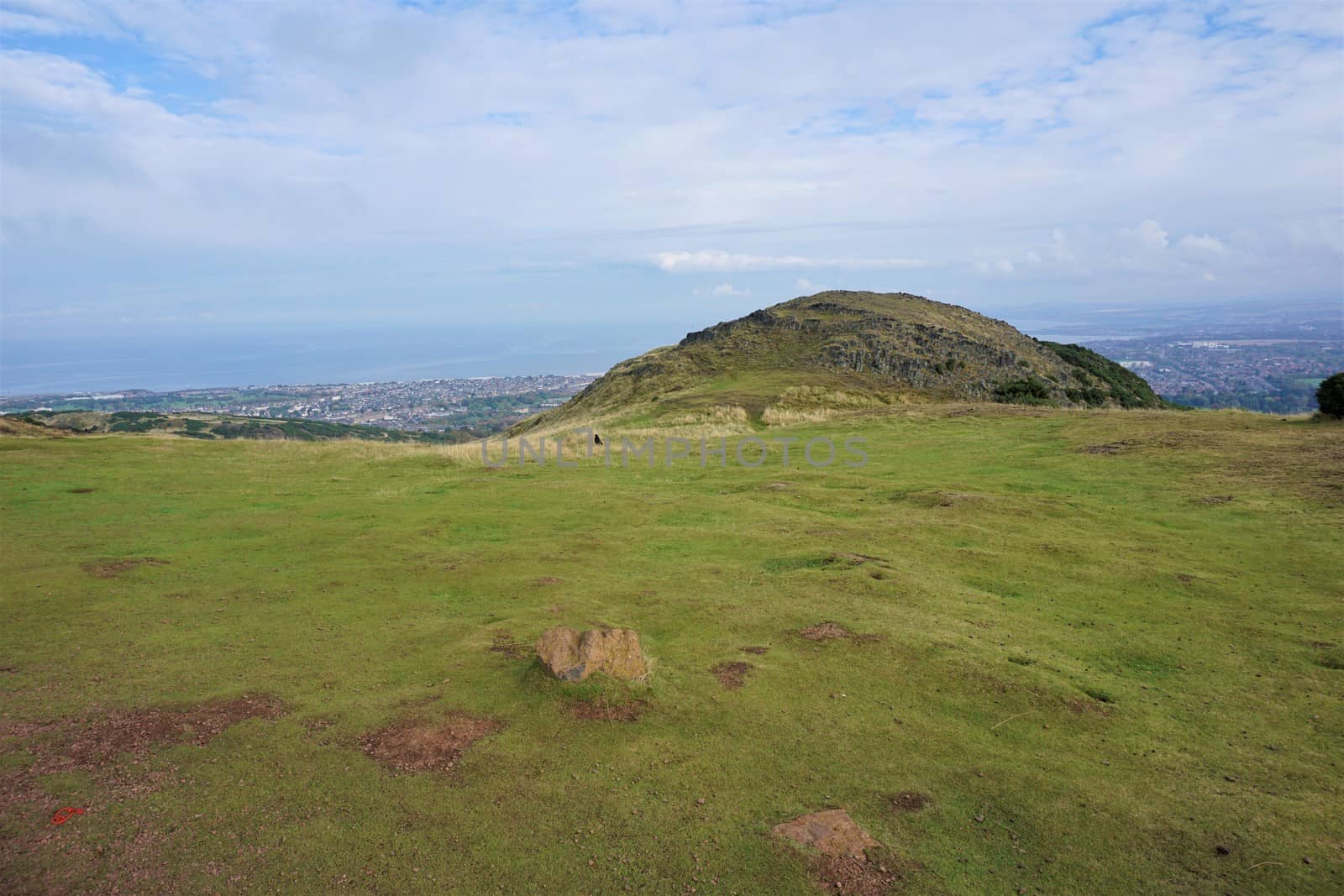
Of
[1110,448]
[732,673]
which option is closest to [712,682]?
[732,673]

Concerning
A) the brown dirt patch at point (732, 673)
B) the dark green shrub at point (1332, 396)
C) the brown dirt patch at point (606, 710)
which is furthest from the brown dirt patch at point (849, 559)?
the dark green shrub at point (1332, 396)

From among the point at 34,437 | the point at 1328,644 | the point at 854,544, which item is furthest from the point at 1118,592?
the point at 34,437

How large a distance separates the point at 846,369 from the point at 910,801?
50.4 metres

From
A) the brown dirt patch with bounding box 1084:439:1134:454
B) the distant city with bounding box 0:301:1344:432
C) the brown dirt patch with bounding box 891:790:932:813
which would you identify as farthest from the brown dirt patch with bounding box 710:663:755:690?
the distant city with bounding box 0:301:1344:432

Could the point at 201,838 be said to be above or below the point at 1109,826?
above

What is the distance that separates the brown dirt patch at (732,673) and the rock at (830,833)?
255 centimetres

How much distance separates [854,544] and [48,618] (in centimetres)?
1441

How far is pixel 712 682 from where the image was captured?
9281 mm

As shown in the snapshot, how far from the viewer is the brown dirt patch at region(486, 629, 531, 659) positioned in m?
9.89

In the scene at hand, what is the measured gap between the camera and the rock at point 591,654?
8836 mm

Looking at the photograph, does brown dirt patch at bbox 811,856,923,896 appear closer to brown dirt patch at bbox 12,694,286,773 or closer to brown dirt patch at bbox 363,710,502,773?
brown dirt patch at bbox 363,710,502,773

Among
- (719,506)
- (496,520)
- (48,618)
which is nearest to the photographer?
(48,618)

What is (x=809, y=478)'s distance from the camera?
79.6 feet

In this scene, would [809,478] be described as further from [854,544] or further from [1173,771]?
[1173,771]
